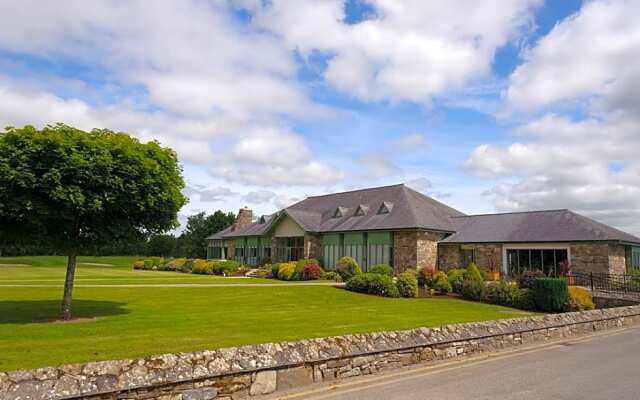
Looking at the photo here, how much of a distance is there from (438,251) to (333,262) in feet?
28.2

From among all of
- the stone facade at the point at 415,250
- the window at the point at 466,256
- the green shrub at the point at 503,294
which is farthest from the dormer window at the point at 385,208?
the green shrub at the point at 503,294

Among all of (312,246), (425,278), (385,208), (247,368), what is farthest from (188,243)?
(247,368)

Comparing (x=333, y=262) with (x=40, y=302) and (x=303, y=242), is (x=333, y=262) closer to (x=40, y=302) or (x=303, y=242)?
(x=303, y=242)

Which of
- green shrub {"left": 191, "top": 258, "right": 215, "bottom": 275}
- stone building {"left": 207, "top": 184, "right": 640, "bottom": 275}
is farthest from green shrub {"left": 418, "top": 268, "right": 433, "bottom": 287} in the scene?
green shrub {"left": 191, "top": 258, "right": 215, "bottom": 275}

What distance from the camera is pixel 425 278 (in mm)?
27062

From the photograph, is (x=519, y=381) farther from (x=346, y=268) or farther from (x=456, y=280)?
(x=346, y=268)

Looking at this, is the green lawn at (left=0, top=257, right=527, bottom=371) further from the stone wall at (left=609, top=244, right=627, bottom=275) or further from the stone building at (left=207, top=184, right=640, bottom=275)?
the stone wall at (left=609, top=244, right=627, bottom=275)

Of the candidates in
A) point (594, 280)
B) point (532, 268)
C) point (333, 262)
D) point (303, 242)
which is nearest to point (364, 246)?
point (333, 262)

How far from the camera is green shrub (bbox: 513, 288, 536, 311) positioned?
21.4 metres

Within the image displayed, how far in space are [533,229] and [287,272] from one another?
16.9 meters

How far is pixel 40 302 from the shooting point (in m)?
18.0

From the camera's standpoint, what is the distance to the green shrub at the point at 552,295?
815 inches

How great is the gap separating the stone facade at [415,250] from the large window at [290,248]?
1008 centimetres

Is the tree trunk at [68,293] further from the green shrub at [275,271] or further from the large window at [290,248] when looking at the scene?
the large window at [290,248]
